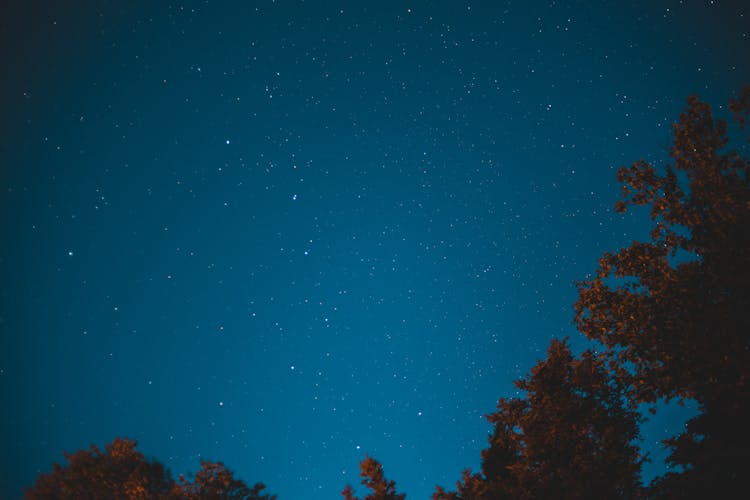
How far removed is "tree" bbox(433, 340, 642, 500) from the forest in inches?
1.2

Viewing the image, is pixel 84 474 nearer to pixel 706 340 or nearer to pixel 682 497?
pixel 682 497

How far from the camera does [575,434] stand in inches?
439

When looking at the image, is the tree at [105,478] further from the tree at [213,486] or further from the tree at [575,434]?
the tree at [575,434]

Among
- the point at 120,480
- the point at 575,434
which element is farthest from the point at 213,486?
the point at 575,434

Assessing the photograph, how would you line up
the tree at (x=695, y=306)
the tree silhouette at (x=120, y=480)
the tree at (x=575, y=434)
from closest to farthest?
the tree at (x=695, y=306) → the tree at (x=575, y=434) → the tree silhouette at (x=120, y=480)

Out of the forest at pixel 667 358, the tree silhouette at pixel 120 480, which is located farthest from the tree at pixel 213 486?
the forest at pixel 667 358

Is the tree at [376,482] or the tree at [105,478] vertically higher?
the tree at [105,478]

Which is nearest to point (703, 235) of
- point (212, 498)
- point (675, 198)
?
point (675, 198)

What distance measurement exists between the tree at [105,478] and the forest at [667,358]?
49.9ft

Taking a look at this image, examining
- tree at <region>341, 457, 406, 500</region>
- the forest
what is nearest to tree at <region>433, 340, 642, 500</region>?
the forest

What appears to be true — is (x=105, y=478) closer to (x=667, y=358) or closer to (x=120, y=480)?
(x=120, y=480)

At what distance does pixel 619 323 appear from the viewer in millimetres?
9250

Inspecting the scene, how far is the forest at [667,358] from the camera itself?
772 centimetres

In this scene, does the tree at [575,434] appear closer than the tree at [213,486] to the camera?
Yes
